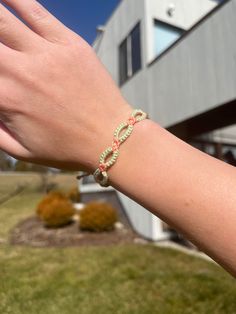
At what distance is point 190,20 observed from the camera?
10.4 m

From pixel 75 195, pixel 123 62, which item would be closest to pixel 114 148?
pixel 123 62

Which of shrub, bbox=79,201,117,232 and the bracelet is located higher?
the bracelet

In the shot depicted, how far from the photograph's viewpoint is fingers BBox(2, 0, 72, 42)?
26.9 inches

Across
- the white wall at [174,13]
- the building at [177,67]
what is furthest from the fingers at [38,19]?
the white wall at [174,13]

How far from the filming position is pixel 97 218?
988 centimetres

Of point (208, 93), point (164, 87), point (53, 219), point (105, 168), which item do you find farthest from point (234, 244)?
point (53, 219)

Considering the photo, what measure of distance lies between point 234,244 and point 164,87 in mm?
8198

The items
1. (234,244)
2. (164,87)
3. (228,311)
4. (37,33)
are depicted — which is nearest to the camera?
(234,244)

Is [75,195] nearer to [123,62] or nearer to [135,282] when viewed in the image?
[123,62]

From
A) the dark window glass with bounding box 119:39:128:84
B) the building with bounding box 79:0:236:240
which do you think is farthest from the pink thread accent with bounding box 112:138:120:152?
the dark window glass with bounding box 119:39:128:84

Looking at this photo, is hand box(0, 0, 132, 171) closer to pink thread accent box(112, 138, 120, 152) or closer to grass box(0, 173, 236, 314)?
pink thread accent box(112, 138, 120, 152)

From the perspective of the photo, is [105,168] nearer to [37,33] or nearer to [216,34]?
[37,33]


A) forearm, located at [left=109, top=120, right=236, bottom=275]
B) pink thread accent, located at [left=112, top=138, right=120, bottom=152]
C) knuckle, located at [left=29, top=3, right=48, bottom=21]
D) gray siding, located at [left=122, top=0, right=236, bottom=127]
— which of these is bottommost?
forearm, located at [left=109, top=120, right=236, bottom=275]

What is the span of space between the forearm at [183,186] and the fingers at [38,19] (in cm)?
27
